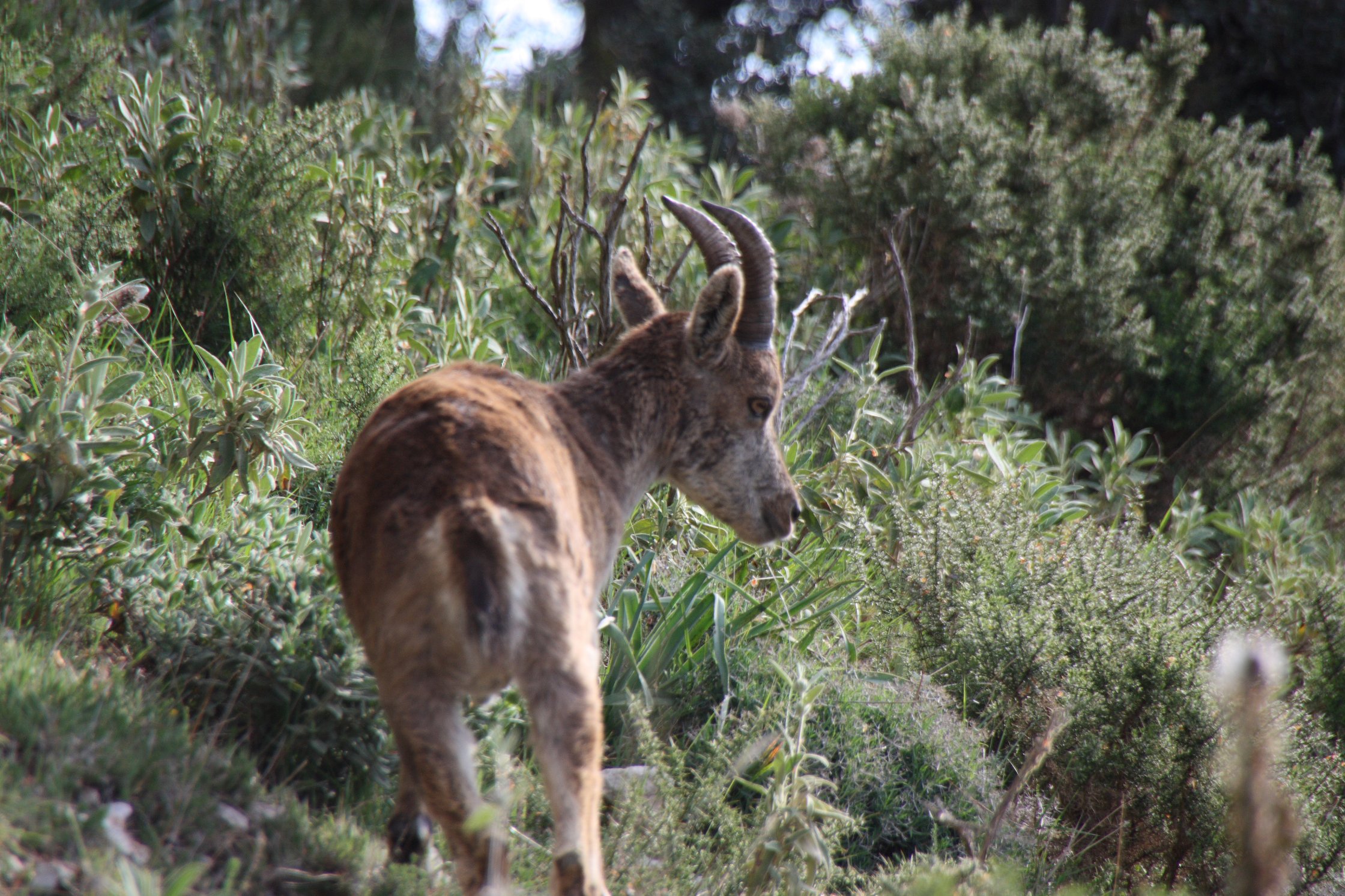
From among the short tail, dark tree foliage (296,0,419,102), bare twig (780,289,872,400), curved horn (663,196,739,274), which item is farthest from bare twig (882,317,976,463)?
dark tree foliage (296,0,419,102)

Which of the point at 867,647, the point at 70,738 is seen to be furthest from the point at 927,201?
the point at 70,738

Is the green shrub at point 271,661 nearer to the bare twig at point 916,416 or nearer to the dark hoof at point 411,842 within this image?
the dark hoof at point 411,842

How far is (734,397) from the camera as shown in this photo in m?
3.86

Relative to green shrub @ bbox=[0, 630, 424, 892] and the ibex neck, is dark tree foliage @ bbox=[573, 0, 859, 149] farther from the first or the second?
green shrub @ bbox=[0, 630, 424, 892]

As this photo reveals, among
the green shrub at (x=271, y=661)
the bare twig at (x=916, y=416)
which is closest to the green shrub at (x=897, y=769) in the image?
the bare twig at (x=916, y=416)

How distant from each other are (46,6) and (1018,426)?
8073 millimetres

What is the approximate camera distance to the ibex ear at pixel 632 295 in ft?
14.1

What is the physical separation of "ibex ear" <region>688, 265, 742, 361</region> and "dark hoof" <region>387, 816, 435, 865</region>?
191 cm

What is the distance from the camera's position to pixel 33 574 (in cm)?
351

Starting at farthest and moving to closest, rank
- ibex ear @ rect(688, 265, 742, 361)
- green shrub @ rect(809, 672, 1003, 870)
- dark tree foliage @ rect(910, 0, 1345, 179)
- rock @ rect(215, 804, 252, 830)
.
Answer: dark tree foliage @ rect(910, 0, 1345, 179) → green shrub @ rect(809, 672, 1003, 870) → ibex ear @ rect(688, 265, 742, 361) → rock @ rect(215, 804, 252, 830)

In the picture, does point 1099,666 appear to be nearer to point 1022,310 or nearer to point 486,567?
point 486,567

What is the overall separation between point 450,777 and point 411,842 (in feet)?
2.27

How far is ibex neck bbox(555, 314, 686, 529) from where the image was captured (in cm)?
344

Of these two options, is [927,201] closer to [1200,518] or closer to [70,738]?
[1200,518]
